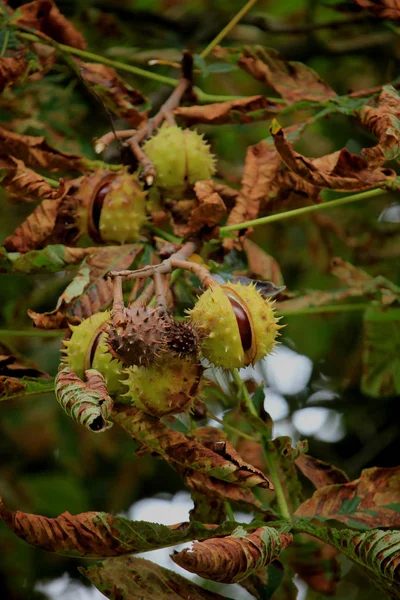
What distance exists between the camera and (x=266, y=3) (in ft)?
9.29

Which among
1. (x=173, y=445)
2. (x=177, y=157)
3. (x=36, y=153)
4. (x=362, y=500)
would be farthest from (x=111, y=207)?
(x=362, y=500)

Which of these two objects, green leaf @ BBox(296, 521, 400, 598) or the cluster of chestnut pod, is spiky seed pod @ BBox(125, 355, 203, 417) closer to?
the cluster of chestnut pod

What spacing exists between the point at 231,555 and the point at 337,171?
736mm

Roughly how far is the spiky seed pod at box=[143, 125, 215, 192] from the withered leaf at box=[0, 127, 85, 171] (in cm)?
19

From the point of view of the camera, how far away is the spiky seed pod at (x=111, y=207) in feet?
5.68

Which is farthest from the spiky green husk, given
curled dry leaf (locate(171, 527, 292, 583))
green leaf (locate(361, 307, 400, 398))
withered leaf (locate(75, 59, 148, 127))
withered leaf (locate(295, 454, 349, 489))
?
green leaf (locate(361, 307, 400, 398))

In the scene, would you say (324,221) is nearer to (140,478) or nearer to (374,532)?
(140,478)

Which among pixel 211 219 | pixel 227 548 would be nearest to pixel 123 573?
pixel 227 548

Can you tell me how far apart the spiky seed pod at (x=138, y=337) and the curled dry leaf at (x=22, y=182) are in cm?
53

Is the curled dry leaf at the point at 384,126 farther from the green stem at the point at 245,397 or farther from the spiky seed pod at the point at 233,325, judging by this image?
the green stem at the point at 245,397

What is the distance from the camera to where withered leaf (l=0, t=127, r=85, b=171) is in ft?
6.13

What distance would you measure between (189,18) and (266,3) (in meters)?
0.37

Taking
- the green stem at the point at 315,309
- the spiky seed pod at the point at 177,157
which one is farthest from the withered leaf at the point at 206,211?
the green stem at the point at 315,309

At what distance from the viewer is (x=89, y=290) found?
5.33ft
